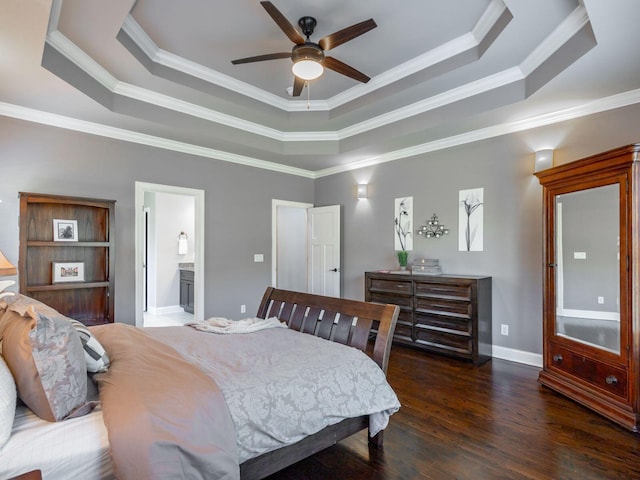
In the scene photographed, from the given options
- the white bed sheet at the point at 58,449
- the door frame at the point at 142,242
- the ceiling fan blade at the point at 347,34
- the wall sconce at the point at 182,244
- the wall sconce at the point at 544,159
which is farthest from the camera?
the wall sconce at the point at 182,244

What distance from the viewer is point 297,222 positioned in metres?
7.05

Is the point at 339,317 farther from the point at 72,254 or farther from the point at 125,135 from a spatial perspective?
the point at 125,135

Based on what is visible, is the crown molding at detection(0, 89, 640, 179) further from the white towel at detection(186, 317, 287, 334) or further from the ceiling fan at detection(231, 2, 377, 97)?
the white towel at detection(186, 317, 287, 334)

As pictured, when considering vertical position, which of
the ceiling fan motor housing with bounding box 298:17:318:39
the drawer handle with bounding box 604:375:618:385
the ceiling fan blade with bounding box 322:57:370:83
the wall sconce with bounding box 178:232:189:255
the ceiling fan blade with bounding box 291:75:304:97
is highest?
the ceiling fan motor housing with bounding box 298:17:318:39

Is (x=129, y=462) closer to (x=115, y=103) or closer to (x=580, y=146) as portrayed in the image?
(x=115, y=103)

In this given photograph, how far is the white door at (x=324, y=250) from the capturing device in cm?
571

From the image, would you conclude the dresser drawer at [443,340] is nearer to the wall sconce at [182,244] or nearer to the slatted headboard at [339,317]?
the slatted headboard at [339,317]

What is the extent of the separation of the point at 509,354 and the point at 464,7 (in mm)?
3486

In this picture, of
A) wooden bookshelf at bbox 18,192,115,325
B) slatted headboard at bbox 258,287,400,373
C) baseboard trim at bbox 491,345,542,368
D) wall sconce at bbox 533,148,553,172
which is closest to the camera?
slatted headboard at bbox 258,287,400,373

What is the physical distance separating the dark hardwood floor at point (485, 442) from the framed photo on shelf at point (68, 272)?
2.97 m

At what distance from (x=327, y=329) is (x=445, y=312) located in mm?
2086

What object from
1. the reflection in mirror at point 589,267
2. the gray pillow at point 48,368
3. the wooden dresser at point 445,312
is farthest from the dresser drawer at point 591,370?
the gray pillow at point 48,368

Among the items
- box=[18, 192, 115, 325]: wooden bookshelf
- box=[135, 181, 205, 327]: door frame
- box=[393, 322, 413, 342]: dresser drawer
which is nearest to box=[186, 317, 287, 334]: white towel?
box=[18, 192, 115, 325]: wooden bookshelf

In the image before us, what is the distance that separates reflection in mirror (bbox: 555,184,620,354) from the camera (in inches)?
A: 107
